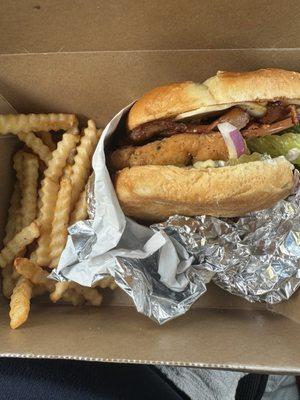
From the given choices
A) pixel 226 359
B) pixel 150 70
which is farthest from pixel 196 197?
pixel 150 70

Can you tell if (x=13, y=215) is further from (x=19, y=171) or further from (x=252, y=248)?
(x=252, y=248)

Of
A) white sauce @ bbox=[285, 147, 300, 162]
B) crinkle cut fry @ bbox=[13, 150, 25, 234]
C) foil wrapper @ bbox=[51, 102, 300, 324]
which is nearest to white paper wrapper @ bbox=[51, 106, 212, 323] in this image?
foil wrapper @ bbox=[51, 102, 300, 324]

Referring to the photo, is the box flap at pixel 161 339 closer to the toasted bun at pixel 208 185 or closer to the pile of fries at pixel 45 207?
the pile of fries at pixel 45 207

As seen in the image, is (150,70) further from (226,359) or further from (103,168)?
(226,359)

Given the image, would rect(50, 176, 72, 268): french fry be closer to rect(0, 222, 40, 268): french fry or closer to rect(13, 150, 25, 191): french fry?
rect(0, 222, 40, 268): french fry

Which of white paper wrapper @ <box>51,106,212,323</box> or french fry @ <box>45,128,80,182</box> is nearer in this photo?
white paper wrapper @ <box>51,106,212,323</box>
